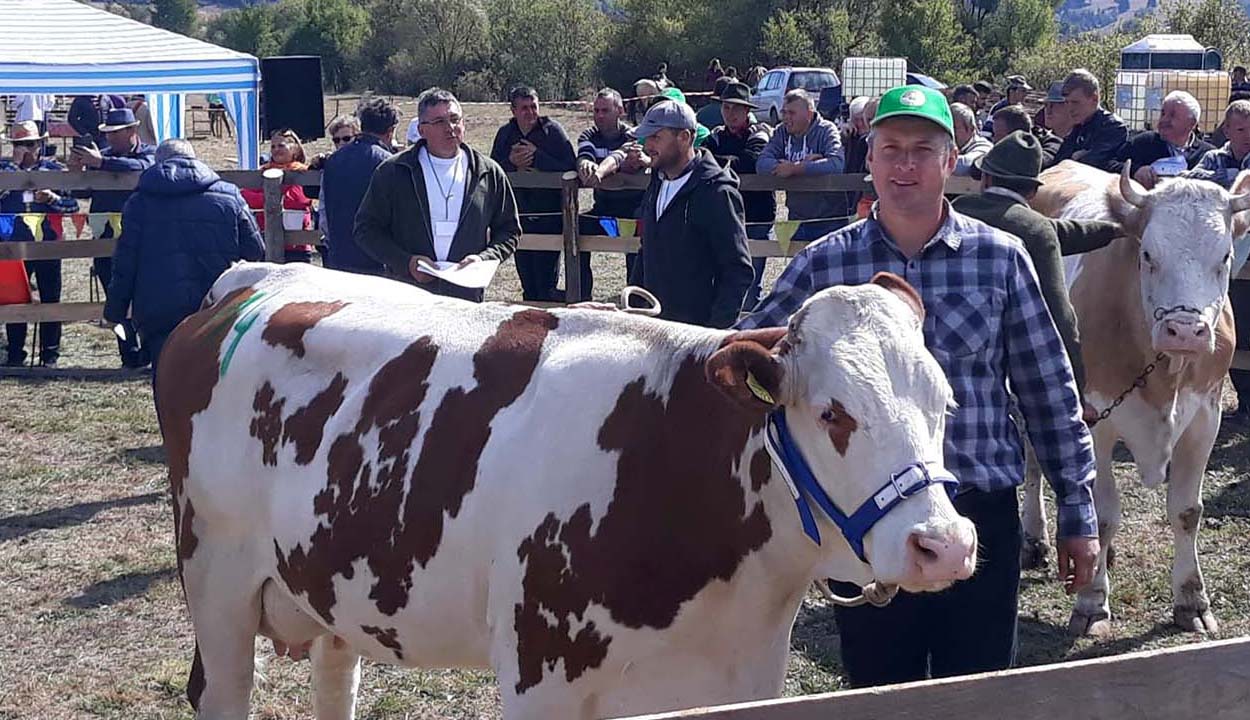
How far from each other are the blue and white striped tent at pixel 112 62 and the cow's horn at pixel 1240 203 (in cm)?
1157

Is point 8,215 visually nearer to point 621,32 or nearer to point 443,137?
point 443,137

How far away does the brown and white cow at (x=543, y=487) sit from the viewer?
2881 millimetres

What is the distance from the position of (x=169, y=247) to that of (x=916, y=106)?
5.49 meters

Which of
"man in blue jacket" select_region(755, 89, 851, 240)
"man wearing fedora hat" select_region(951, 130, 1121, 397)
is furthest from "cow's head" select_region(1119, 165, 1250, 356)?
"man in blue jacket" select_region(755, 89, 851, 240)

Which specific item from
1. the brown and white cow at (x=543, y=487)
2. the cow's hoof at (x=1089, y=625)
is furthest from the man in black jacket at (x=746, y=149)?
the brown and white cow at (x=543, y=487)

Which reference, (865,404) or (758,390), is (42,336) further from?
(865,404)

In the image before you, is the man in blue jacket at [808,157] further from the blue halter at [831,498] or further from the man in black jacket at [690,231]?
the blue halter at [831,498]

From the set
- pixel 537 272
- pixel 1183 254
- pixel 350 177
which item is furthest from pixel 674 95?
pixel 1183 254

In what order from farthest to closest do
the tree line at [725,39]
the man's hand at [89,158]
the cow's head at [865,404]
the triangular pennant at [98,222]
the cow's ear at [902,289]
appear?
1. the tree line at [725,39]
2. the man's hand at [89,158]
3. the triangular pennant at [98,222]
4. the cow's ear at [902,289]
5. the cow's head at [865,404]

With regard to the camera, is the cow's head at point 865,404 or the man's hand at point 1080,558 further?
the man's hand at point 1080,558

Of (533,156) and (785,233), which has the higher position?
(533,156)

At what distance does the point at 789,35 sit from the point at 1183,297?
146 feet

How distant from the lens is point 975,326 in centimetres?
333

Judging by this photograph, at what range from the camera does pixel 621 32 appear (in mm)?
52781
